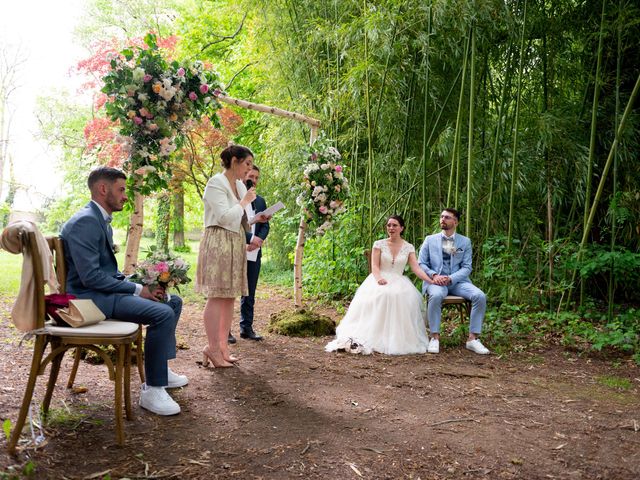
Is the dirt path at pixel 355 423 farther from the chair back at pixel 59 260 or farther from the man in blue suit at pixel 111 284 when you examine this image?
the chair back at pixel 59 260

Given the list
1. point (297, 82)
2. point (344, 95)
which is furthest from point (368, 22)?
point (297, 82)

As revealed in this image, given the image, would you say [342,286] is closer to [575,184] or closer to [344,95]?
[344,95]

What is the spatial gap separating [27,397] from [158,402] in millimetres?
635

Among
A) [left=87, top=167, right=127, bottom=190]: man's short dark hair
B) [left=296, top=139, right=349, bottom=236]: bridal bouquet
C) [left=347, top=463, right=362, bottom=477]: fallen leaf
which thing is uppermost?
[left=296, top=139, right=349, bottom=236]: bridal bouquet

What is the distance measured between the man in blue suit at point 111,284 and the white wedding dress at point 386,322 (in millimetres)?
1837

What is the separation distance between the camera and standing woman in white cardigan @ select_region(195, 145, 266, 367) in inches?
133

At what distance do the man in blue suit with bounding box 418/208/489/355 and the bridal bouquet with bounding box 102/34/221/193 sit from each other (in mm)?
2201

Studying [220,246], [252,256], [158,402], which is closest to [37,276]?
[158,402]

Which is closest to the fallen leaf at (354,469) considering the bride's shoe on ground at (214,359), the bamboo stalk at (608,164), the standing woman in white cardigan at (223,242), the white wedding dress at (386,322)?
the standing woman in white cardigan at (223,242)

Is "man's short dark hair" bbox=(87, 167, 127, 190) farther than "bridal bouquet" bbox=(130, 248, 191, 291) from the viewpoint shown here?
No

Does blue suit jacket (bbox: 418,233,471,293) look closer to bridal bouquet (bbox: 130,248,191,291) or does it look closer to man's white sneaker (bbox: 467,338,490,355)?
man's white sneaker (bbox: 467,338,490,355)

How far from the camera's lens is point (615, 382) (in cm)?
363

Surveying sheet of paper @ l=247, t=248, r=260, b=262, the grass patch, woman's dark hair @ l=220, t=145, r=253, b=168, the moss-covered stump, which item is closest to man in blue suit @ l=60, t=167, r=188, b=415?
woman's dark hair @ l=220, t=145, r=253, b=168

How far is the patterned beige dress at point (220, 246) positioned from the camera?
337cm
